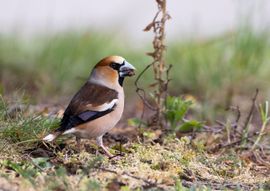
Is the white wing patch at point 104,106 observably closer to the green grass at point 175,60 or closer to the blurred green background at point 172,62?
the blurred green background at point 172,62

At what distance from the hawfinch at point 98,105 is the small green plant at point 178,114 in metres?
0.55

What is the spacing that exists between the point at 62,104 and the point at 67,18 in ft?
7.63

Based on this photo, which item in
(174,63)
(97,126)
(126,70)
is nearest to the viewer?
(97,126)

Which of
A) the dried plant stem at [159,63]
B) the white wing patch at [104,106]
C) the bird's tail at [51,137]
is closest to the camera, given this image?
the bird's tail at [51,137]

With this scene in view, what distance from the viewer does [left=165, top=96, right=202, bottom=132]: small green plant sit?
6816 mm

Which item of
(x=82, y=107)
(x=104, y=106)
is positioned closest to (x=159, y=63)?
(x=104, y=106)

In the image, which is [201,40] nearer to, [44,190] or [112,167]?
[112,167]

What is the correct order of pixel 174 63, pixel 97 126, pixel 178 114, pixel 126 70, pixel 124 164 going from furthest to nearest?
1. pixel 174 63
2. pixel 178 114
3. pixel 126 70
4. pixel 97 126
5. pixel 124 164

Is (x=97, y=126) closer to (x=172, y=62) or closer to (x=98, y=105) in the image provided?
(x=98, y=105)

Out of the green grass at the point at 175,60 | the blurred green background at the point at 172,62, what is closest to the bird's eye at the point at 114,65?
the blurred green background at the point at 172,62

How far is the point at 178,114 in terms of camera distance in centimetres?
684

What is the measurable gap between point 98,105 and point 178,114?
0.93m

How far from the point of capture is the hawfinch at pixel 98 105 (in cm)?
603

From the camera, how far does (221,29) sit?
9.76 metres
